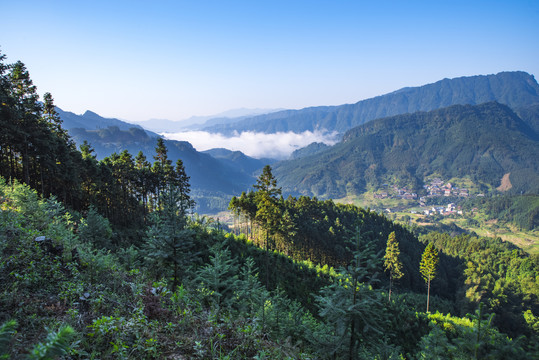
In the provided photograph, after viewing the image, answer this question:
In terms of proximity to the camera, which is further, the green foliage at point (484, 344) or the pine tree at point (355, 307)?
the pine tree at point (355, 307)

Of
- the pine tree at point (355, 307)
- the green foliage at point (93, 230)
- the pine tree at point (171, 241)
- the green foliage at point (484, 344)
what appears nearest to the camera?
→ the green foliage at point (484, 344)

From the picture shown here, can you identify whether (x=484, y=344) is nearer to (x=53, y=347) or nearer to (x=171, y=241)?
(x=53, y=347)

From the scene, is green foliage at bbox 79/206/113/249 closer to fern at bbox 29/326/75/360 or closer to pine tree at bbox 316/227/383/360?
pine tree at bbox 316/227/383/360

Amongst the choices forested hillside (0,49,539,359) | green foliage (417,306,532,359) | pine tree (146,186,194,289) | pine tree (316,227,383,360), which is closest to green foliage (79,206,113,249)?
forested hillside (0,49,539,359)

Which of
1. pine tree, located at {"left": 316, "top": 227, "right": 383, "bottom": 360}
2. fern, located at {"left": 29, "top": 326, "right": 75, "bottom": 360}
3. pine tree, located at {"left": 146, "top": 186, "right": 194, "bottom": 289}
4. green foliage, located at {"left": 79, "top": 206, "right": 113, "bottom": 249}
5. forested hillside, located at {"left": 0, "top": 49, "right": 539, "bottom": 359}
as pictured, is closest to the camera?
fern, located at {"left": 29, "top": 326, "right": 75, "bottom": 360}

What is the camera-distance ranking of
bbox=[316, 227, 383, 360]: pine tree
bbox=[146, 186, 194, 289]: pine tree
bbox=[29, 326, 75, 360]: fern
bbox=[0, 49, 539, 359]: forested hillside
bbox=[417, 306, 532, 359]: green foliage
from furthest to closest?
1. bbox=[146, 186, 194, 289]: pine tree
2. bbox=[316, 227, 383, 360]: pine tree
3. bbox=[417, 306, 532, 359]: green foliage
4. bbox=[0, 49, 539, 359]: forested hillside
5. bbox=[29, 326, 75, 360]: fern

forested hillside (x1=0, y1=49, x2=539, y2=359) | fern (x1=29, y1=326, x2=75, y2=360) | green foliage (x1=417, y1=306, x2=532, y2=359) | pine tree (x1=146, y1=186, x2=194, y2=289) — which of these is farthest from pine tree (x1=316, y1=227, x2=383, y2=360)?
fern (x1=29, y1=326, x2=75, y2=360)

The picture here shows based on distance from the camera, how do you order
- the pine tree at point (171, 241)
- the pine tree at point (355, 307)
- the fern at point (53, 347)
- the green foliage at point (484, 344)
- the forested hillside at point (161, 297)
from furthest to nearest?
the pine tree at point (171, 241)
the pine tree at point (355, 307)
the green foliage at point (484, 344)
the forested hillside at point (161, 297)
the fern at point (53, 347)

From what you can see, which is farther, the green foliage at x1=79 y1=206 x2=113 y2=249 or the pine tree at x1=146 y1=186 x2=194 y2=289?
the green foliage at x1=79 y1=206 x2=113 y2=249

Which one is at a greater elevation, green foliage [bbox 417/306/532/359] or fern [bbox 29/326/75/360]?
fern [bbox 29/326/75/360]

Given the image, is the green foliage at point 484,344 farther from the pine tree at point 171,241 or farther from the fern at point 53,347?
the pine tree at point 171,241

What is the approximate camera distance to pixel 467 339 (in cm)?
707

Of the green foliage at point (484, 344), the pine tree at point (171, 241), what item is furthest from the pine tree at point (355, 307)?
the pine tree at point (171, 241)

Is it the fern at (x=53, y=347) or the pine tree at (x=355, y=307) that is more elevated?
the fern at (x=53, y=347)
